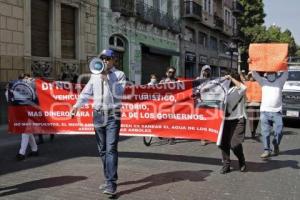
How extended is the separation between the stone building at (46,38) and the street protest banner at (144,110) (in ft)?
27.2

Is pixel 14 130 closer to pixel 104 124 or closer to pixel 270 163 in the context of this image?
pixel 104 124

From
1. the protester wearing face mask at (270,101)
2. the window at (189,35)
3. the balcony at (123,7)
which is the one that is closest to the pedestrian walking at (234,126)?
the protester wearing face mask at (270,101)

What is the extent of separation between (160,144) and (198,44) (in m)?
30.9

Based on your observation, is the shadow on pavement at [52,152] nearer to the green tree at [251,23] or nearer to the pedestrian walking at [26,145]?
the pedestrian walking at [26,145]

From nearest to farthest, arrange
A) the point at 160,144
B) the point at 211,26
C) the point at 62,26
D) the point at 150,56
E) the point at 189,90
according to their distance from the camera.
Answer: the point at 189,90, the point at 160,144, the point at 62,26, the point at 150,56, the point at 211,26

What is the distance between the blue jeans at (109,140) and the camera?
730cm

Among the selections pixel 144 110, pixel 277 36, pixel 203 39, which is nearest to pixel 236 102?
pixel 144 110

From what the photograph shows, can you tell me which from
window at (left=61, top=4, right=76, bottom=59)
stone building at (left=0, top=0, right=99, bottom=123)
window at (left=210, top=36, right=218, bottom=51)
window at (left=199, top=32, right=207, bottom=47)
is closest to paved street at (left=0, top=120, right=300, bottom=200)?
stone building at (left=0, top=0, right=99, bottom=123)

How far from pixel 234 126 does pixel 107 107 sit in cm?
270

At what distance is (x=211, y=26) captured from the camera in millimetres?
46500

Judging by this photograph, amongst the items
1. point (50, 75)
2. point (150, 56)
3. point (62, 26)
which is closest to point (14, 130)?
point (50, 75)

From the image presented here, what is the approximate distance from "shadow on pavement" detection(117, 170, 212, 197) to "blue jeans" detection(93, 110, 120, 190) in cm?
43

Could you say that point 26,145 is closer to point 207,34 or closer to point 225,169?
point 225,169

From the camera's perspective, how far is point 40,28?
71.0ft
